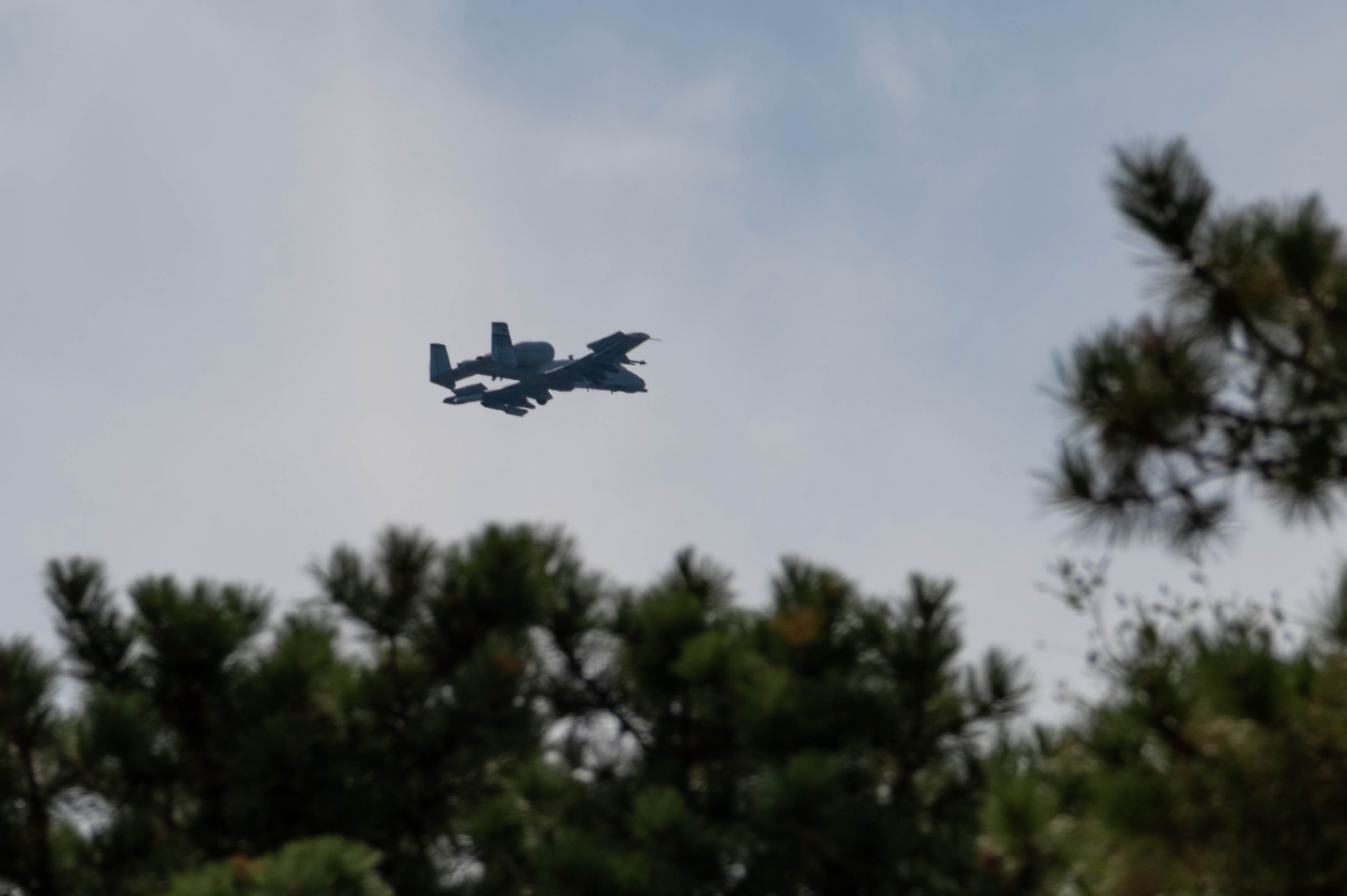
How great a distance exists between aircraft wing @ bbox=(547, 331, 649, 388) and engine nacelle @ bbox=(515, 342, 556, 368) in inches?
23.0

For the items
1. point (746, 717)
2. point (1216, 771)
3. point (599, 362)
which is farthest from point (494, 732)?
point (599, 362)

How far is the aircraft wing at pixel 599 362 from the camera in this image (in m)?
44.0

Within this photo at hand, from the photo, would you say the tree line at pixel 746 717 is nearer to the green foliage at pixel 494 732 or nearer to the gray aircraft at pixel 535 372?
the green foliage at pixel 494 732

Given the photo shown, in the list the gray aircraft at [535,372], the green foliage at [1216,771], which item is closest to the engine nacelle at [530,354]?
the gray aircraft at [535,372]

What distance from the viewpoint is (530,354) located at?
150 ft

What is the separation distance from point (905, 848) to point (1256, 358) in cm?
257

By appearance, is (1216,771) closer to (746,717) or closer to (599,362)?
(746,717)

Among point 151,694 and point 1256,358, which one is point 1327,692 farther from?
point 151,694

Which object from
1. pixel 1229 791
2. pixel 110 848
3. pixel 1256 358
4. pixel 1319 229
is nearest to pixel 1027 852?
pixel 1229 791

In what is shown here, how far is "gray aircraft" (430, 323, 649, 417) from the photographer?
146ft

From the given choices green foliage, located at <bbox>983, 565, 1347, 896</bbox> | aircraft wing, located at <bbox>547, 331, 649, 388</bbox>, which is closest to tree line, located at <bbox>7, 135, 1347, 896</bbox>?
green foliage, located at <bbox>983, 565, 1347, 896</bbox>

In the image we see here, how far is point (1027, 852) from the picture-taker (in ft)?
16.2

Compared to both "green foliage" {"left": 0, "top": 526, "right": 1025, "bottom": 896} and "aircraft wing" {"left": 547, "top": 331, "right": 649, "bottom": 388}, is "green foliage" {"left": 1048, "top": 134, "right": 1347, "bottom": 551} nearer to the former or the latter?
"green foliage" {"left": 0, "top": 526, "right": 1025, "bottom": 896}

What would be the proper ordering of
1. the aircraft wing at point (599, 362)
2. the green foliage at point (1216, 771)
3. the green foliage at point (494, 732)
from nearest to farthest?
the green foliage at point (1216, 771), the green foliage at point (494, 732), the aircraft wing at point (599, 362)
